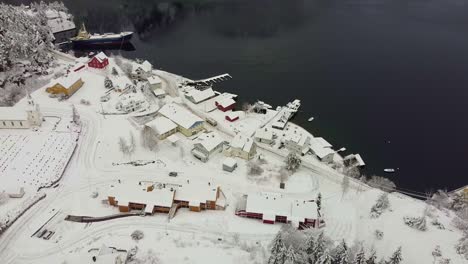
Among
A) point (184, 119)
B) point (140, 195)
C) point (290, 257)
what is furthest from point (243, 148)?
point (290, 257)

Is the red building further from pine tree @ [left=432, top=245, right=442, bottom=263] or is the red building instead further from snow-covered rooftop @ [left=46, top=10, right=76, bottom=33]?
snow-covered rooftop @ [left=46, top=10, right=76, bottom=33]

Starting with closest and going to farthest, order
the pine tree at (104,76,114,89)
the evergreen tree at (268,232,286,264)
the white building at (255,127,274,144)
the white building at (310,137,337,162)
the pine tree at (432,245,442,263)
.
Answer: the evergreen tree at (268,232,286,264), the pine tree at (432,245,442,263), the white building at (310,137,337,162), the white building at (255,127,274,144), the pine tree at (104,76,114,89)

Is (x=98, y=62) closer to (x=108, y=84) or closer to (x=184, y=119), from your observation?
(x=108, y=84)

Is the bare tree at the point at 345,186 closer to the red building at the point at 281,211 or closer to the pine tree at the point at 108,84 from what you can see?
the red building at the point at 281,211

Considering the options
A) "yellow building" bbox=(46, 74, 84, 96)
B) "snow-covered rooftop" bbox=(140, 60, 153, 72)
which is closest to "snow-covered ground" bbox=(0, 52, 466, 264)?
"yellow building" bbox=(46, 74, 84, 96)

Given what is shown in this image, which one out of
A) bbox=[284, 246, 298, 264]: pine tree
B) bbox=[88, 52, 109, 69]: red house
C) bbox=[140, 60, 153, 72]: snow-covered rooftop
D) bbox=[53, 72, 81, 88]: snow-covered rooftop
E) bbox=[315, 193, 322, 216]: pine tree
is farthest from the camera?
bbox=[88, 52, 109, 69]: red house

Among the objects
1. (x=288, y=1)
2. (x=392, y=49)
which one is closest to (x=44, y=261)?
(x=392, y=49)

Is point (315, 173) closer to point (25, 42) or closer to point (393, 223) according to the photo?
point (393, 223)
